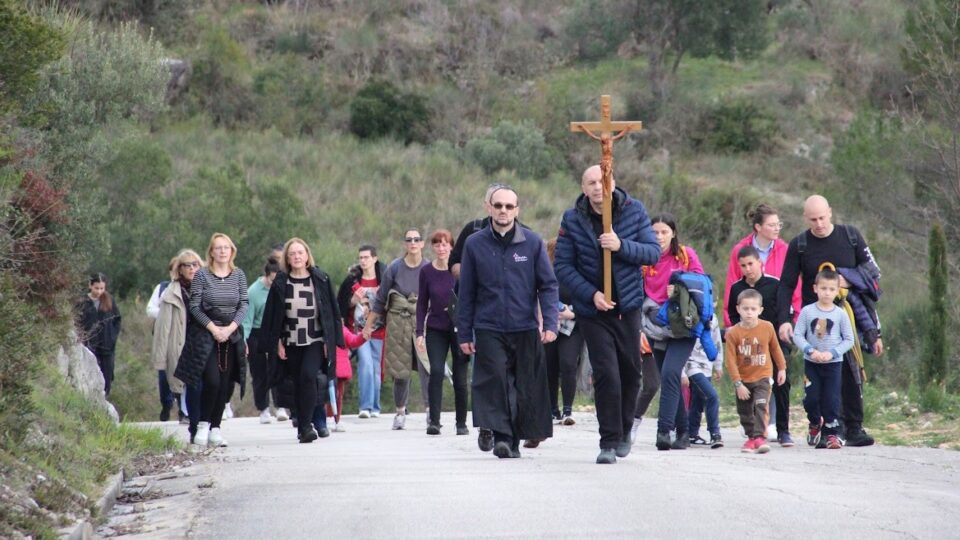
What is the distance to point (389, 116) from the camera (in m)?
56.2

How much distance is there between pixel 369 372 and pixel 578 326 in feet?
21.5

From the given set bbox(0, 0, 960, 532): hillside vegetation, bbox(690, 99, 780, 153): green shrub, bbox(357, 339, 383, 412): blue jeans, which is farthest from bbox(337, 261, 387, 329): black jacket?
bbox(690, 99, 780, 153): green shrub

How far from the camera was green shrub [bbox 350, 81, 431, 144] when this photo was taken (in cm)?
5572

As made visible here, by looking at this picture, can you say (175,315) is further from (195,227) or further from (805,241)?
(195,227)

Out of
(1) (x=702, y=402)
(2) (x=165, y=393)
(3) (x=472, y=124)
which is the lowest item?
(1) (x=702, y=402)

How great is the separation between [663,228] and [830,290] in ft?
4.94

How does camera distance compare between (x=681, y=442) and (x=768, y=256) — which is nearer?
(x=681, y=442)

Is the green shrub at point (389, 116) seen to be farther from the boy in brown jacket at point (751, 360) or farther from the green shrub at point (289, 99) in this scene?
the boy in brown jacket at point (751, 360)

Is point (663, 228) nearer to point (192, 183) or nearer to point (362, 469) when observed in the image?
point (362, 469)

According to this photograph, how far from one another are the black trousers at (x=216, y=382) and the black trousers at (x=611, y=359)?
4600 millimetres

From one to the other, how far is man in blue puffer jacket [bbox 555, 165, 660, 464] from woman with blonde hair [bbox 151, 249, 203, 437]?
603 cm

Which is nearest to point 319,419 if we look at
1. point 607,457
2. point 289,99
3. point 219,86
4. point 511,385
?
point 511,385

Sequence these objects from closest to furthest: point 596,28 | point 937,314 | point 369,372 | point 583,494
Result: point 583,494, point 937,314, point 369,372, point 596,28

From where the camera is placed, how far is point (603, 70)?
63031 millimetres
